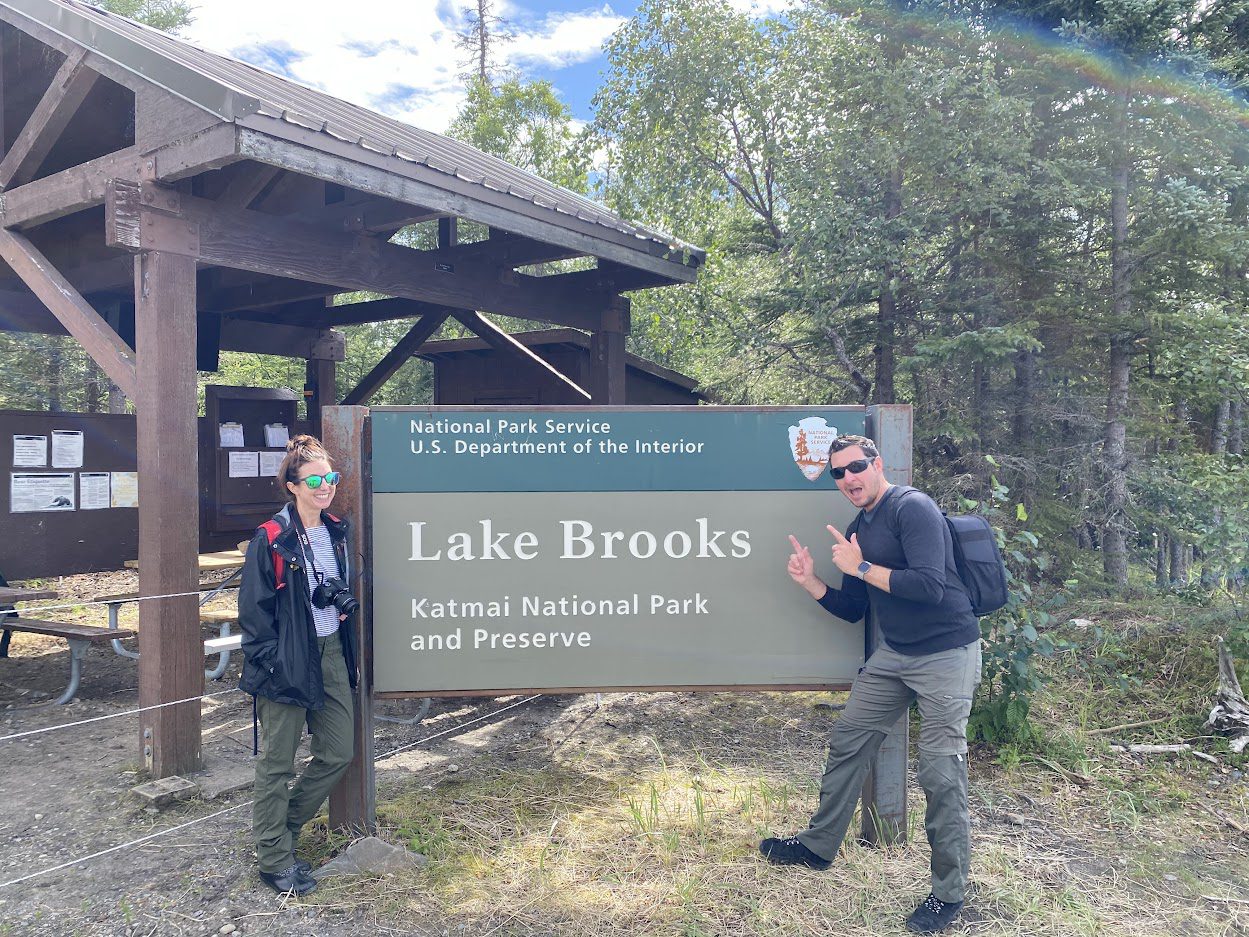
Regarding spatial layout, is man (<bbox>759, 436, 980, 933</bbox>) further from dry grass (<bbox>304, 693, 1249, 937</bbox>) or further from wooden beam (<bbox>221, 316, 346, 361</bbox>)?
wooden beam (<bbox>221, 316, 346, 361</bbox>)

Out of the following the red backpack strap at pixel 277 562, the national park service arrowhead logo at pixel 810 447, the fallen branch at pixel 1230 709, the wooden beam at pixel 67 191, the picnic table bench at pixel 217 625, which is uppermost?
the wooden beam at pixel 67 191

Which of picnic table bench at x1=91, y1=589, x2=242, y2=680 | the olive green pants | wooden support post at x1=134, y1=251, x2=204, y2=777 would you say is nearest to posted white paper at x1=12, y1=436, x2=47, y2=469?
picnic table bench at x1=91, y1=589, x2=242, y2=680

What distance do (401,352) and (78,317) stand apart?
3938mm

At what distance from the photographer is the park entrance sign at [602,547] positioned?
3.54 m

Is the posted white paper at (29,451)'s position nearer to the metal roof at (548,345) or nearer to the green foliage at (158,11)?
the metal roof at (548,345)

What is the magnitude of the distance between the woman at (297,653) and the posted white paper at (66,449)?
4.67 metres

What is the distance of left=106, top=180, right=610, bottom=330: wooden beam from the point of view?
439cm

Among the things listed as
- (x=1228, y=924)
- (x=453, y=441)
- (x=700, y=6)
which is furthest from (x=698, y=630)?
(x=700, y=6)

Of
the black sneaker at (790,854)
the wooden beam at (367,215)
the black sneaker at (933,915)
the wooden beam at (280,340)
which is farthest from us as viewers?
the wooden beam at (280,340)

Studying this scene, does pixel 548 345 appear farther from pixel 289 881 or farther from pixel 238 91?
pixel 289 881

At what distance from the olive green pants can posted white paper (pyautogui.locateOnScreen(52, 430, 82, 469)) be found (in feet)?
15.7

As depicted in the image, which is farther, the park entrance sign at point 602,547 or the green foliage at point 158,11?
the green foliage at point 158,11

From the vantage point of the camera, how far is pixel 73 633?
5.25 meters

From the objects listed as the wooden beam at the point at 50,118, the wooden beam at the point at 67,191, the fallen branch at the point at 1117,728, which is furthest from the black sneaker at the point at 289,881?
the wooden beam at the point at 50,118
